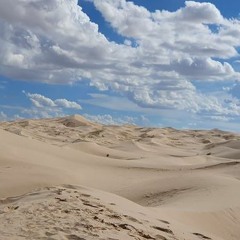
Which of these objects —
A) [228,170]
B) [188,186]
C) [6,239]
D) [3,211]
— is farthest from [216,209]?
[228,170]

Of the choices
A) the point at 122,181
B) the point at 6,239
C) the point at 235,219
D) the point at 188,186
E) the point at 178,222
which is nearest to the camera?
the point at 6,239

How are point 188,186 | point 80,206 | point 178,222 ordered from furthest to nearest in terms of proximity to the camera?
point 188,186 < point 178,222 < point 80,206

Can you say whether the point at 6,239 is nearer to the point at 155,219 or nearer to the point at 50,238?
the point at 50,238

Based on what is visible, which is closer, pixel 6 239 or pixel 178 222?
pixel 6 239

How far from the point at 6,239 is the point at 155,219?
216 centimetres

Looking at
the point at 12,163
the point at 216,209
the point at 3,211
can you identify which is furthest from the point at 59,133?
the point at 3,211

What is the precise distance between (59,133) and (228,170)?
570 inches

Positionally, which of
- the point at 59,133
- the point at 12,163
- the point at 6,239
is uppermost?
the point at 59,133

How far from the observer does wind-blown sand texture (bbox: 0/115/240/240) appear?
4855 millimetres

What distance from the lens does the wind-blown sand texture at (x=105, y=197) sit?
4.86m

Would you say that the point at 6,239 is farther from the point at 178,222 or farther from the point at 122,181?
the point at 122,181

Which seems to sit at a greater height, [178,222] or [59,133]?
[59,133]

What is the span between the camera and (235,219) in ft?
23.6

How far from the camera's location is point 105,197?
21.3ft
